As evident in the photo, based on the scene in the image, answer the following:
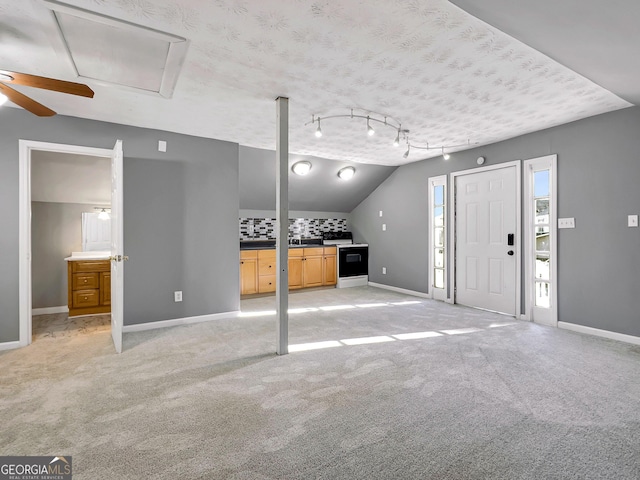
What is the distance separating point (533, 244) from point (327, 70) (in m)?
3.43

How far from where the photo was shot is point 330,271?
6.75 metres

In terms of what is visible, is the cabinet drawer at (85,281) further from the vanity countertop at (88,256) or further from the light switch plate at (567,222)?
the light switch plate at (567,222)

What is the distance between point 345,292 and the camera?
6301 millimetres

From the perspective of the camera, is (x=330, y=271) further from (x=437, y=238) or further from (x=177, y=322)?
(x=177, y=322)

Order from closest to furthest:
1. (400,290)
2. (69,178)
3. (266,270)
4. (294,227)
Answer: (69,178) → (266,270) → (400,290) → (294,227)

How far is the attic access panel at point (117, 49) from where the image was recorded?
6.21 ft

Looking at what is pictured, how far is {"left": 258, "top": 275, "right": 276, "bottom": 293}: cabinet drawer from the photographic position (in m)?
5.82

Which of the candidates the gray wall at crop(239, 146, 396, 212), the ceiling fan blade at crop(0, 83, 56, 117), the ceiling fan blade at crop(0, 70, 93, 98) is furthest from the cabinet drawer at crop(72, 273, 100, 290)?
the ceiling fan blade at crop(0, 70, 93, 98)

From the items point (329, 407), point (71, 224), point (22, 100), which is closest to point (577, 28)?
point (329, 407)

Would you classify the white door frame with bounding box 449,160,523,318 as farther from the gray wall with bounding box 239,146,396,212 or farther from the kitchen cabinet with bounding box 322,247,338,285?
the kitchen cabinet with bounding box 322,247,338,285

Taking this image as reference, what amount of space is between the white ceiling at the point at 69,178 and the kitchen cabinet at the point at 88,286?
3.25 ft

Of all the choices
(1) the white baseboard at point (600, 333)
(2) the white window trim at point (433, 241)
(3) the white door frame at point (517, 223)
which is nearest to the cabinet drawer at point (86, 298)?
(2) the white window trim at point (433, 241)

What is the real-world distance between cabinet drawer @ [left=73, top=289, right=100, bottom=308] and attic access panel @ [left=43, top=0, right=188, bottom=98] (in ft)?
10.2

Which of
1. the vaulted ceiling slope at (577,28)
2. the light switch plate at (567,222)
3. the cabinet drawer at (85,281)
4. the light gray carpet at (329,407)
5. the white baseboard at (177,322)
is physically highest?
the vaulted ceiling slope at (577,28)
